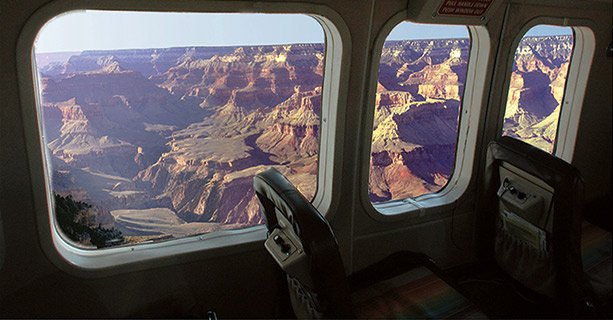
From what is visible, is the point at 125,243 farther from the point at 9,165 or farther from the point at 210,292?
the point at 9,165

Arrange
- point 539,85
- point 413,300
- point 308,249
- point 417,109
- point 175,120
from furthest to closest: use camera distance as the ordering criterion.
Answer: point 539,85, point 417,109, point 413,300, point 175,120, point 308,249

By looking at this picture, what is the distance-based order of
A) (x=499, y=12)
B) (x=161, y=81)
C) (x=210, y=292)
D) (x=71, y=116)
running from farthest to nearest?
1. (x=499, y=12)
2. (x=210, y=292)
3. (x=161, y=81)
4. (x=71, y=116)

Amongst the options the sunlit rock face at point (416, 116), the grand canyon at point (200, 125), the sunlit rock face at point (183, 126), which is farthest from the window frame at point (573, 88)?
the sunlit rock face at point (183, 126)

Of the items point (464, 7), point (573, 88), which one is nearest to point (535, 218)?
point (464, 7)

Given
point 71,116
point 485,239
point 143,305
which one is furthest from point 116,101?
point 485,239

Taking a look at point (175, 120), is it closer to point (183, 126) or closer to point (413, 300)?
point (183, 126)

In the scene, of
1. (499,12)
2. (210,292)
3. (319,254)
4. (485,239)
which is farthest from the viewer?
(485,239)

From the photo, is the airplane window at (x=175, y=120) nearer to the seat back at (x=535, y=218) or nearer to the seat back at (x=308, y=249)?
the seat back at (x=308, y=249)
